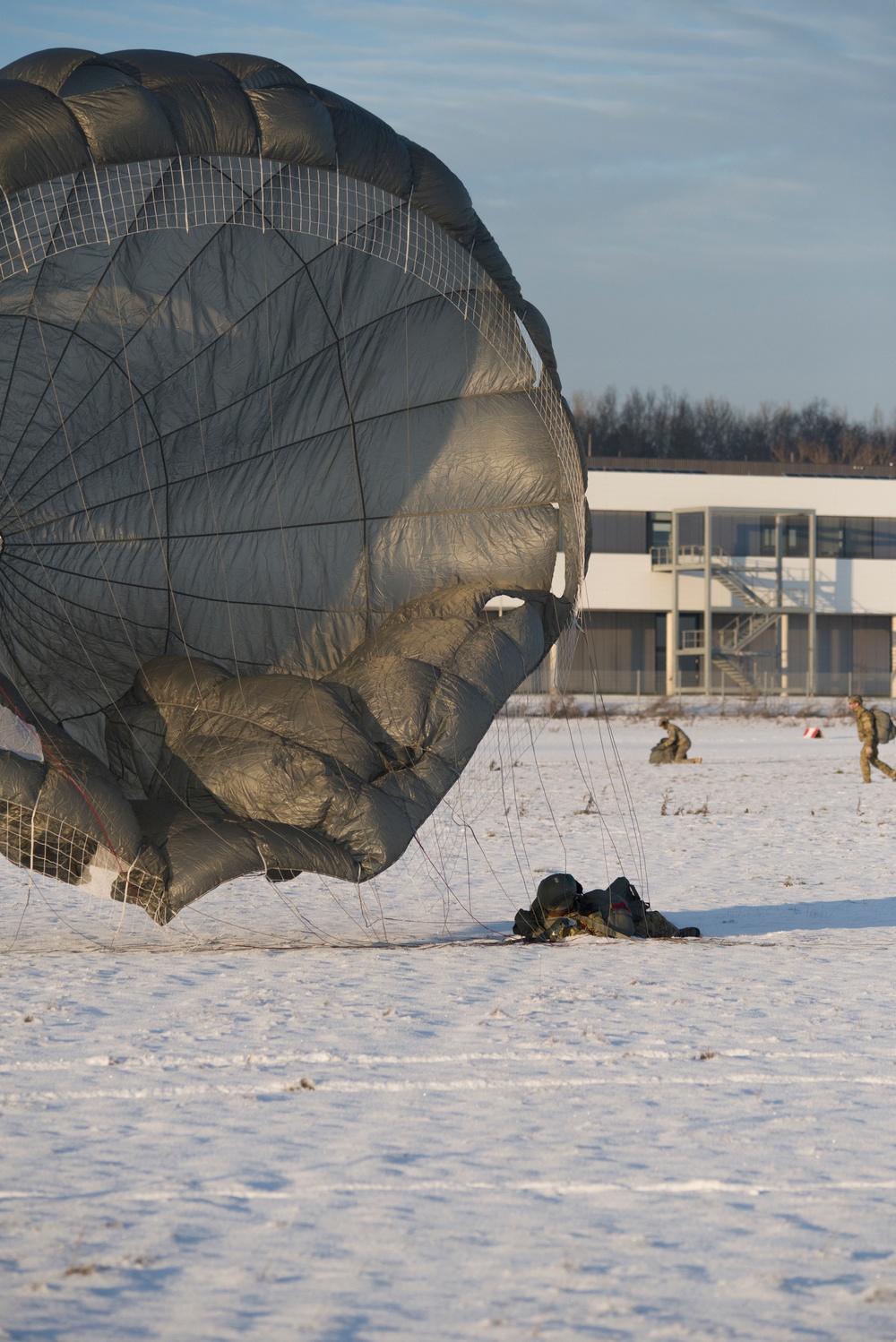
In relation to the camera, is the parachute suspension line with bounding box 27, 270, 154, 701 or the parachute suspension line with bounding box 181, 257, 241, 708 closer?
the parachute suspension line with bounding box 27, 270, 154, 701

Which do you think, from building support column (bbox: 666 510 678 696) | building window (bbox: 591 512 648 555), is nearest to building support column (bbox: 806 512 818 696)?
building support column (bbox: 666 510 678 696)

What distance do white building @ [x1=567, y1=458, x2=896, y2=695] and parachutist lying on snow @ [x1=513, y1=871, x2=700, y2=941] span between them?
37.9 meters

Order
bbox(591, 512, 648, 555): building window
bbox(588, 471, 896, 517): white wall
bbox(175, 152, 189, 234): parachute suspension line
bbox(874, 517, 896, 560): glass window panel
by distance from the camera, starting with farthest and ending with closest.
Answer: bbox(874, 517, 896, 560): glass window panel → bbox(588, 471, 896, 517): white wall → bbox(591, 512, 648, 555): building window → bbox(175, 152, 189, 234): parachute suspension line

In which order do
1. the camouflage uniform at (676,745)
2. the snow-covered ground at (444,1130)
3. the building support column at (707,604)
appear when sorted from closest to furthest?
the snow-covered ground at (444,1130), the camouflage uniform at (676,745), the building support column at (707,604)

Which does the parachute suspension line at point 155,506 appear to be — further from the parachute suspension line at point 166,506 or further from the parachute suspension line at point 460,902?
the parachute suspension line at point 460,902

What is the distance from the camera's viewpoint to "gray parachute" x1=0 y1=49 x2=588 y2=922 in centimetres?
834

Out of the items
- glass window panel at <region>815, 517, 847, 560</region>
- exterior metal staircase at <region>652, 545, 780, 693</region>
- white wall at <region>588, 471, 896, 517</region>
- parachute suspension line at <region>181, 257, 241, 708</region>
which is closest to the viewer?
parachute suspension line at <region>181, 257, 241, 708</region>

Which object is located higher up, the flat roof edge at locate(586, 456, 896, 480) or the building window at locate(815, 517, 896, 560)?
the flat roof edge at locate(586, 456, 896, 480)

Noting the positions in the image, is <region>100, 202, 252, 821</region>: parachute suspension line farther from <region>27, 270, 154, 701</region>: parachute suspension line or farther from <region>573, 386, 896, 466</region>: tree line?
<region>573, 386, 896, 466</region>: tree line

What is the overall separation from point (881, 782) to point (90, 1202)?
58.8 ft

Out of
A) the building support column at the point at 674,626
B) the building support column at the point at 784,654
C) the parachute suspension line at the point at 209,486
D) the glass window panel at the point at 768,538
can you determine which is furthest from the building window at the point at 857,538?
the parachute suspension line at the point at 209,486

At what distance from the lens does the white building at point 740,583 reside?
48.9 metres

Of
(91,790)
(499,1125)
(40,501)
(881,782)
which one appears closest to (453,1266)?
(499,1125)

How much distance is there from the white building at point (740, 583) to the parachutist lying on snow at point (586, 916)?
37945 millimetres
